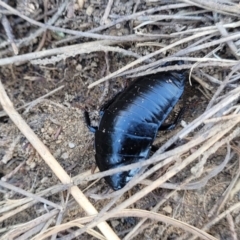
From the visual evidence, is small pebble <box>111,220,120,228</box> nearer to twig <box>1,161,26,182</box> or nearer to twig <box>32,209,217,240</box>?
twig <box>32,209,217,240</box>

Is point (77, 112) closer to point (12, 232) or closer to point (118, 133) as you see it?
point (118, 133)

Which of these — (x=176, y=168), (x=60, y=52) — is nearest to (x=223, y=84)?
(x=176, y=168)

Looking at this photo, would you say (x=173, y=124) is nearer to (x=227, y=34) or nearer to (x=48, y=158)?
(x=227, y=34)

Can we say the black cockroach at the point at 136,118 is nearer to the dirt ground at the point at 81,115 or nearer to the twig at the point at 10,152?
the dirt ground at the point at 81,115

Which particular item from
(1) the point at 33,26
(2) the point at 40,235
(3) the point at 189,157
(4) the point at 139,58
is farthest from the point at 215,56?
(2) the point at 40,235

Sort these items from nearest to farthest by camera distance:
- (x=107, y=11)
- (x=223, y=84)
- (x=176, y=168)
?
(x=176, y=168) → (x=223, y=84) → (x=107, y=11)
